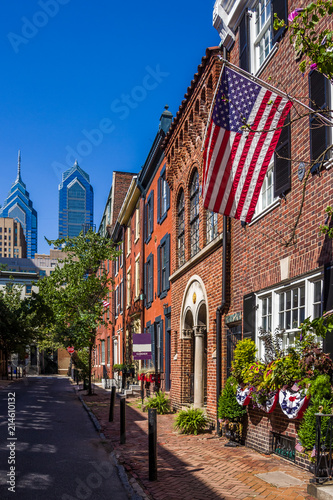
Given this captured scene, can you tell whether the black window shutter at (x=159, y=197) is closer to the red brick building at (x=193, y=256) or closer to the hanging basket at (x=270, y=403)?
the red brick building at (x=193, y=256)

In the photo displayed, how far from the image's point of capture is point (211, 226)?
14.1m

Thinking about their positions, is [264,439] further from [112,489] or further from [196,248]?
[196,248]

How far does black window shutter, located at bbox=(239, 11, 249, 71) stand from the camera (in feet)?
38.1

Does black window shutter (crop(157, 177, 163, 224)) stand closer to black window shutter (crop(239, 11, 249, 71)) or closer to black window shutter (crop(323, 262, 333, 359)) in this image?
black window shutter (crop(239, 11, 249, 71))

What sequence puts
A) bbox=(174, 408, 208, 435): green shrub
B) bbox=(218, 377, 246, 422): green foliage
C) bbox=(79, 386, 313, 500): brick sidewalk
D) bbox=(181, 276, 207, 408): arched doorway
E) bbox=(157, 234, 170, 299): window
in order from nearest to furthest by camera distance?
1. bbox=(79, 386, 313, 500): brick sidewalk
2. bbox=(218, 377, 246, 422): green foliage
3. bbox=(174, 408, 208, 435): green shrub
4. bbox=(181, 276, 207, 408): arched doorway
5. bbox=(157, 234, 170, 299): window

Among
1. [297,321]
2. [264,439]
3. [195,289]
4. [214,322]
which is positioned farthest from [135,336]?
[297,321]

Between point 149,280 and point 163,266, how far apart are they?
3381 mm

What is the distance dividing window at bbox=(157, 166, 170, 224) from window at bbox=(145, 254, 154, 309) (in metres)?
2.47

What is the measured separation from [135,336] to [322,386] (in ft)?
33.8

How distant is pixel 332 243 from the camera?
297 inches

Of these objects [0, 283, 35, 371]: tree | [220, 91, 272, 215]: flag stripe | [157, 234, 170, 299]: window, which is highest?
[220, 91, 272, 215]: flag stripe

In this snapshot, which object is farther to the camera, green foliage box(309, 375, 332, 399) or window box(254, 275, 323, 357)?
window box(254, 275, 323, 357)

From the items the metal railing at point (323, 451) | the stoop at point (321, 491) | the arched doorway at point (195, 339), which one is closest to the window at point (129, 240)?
the arched doorway at point (195, 339)

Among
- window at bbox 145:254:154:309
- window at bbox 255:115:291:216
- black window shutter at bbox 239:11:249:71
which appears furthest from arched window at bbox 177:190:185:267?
window at bbox 255:115:291:216
